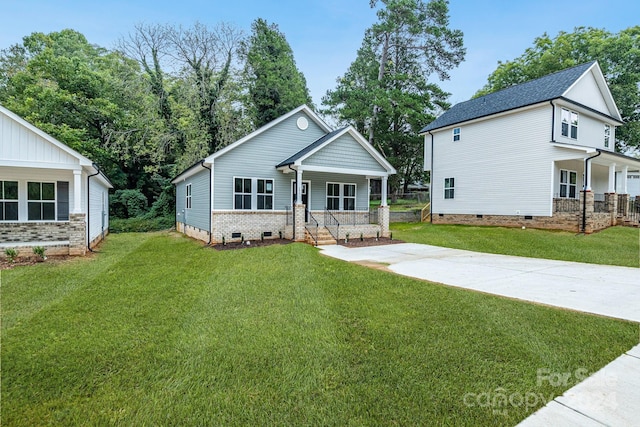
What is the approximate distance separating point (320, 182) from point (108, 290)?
1081 centimetres

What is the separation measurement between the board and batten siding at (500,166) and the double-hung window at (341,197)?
8228 millimetres

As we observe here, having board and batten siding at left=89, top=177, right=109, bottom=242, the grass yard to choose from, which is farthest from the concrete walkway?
board and batten siding at left=89, top=177, right=109, bottom=242

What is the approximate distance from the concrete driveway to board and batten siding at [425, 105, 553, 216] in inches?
317

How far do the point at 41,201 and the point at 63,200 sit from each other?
25.9 inches

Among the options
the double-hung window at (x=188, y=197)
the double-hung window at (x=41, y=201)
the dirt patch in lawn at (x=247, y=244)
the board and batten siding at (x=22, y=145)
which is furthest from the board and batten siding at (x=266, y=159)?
the double-hung window at (x=41, y=201)

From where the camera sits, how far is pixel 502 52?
2995 centimetres

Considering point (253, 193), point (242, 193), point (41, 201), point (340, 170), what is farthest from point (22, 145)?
point (340, 170)

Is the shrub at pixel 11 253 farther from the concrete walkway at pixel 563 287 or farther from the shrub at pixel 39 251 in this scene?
the concrete walkway at pixel 563 287

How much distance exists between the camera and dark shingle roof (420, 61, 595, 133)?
55.1ft

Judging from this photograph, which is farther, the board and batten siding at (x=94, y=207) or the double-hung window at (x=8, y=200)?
the board and batten siding at (x=94, y=207)

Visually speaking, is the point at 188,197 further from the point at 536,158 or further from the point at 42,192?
the point at 536,158

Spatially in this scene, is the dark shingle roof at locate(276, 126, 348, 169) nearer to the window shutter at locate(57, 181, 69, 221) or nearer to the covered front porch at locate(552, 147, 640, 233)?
the window shutter at locate(57, 181, 69, 221)

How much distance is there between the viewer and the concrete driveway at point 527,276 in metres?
5.46

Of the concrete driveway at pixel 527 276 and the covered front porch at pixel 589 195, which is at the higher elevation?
the covered front porch at pixel 589 195
